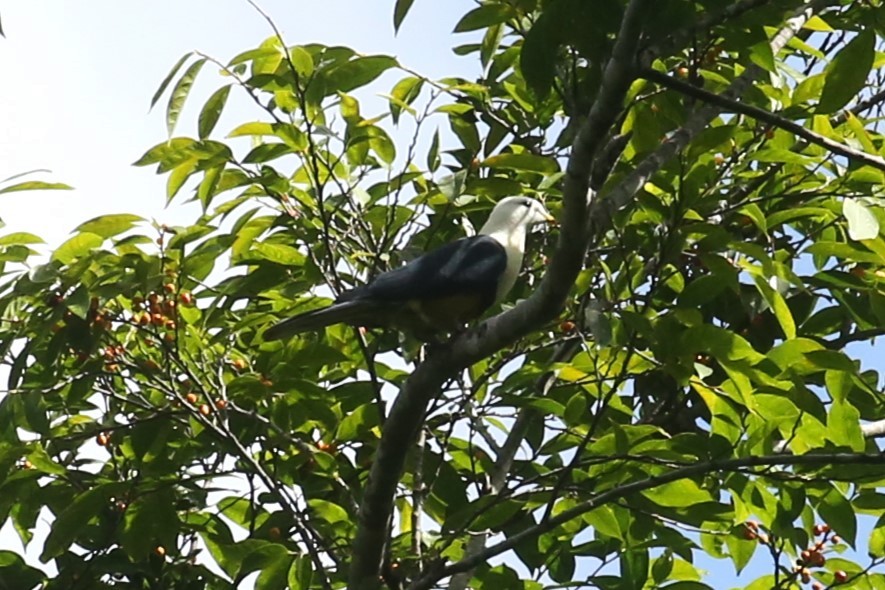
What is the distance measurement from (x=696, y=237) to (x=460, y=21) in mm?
881

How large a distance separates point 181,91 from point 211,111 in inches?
5.9

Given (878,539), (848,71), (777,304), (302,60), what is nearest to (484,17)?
(302,60)

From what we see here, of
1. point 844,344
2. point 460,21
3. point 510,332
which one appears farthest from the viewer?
point 844,344

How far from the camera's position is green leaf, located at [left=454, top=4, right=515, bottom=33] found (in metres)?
3.29

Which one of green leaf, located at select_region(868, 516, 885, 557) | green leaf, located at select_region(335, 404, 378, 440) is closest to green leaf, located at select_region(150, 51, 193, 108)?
green leaf, located at select_region(335, 404, 378, 440)

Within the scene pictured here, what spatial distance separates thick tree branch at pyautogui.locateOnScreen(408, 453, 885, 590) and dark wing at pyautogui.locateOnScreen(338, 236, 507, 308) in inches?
35.8

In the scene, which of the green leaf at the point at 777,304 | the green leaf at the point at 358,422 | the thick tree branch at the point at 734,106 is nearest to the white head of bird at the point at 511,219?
the green leaf at the point at 358,422

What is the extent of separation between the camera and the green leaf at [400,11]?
261 centimetres

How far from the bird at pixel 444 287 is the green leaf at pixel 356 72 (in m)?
0.60

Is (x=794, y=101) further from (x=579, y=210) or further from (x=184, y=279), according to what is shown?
(x=184, y=279)

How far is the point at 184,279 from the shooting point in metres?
3.88

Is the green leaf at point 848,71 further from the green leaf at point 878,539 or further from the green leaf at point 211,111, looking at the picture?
the green leaf at point 211,111

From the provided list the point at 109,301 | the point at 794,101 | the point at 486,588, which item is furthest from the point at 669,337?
the point at 109,301

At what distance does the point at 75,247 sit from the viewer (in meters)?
3.74
